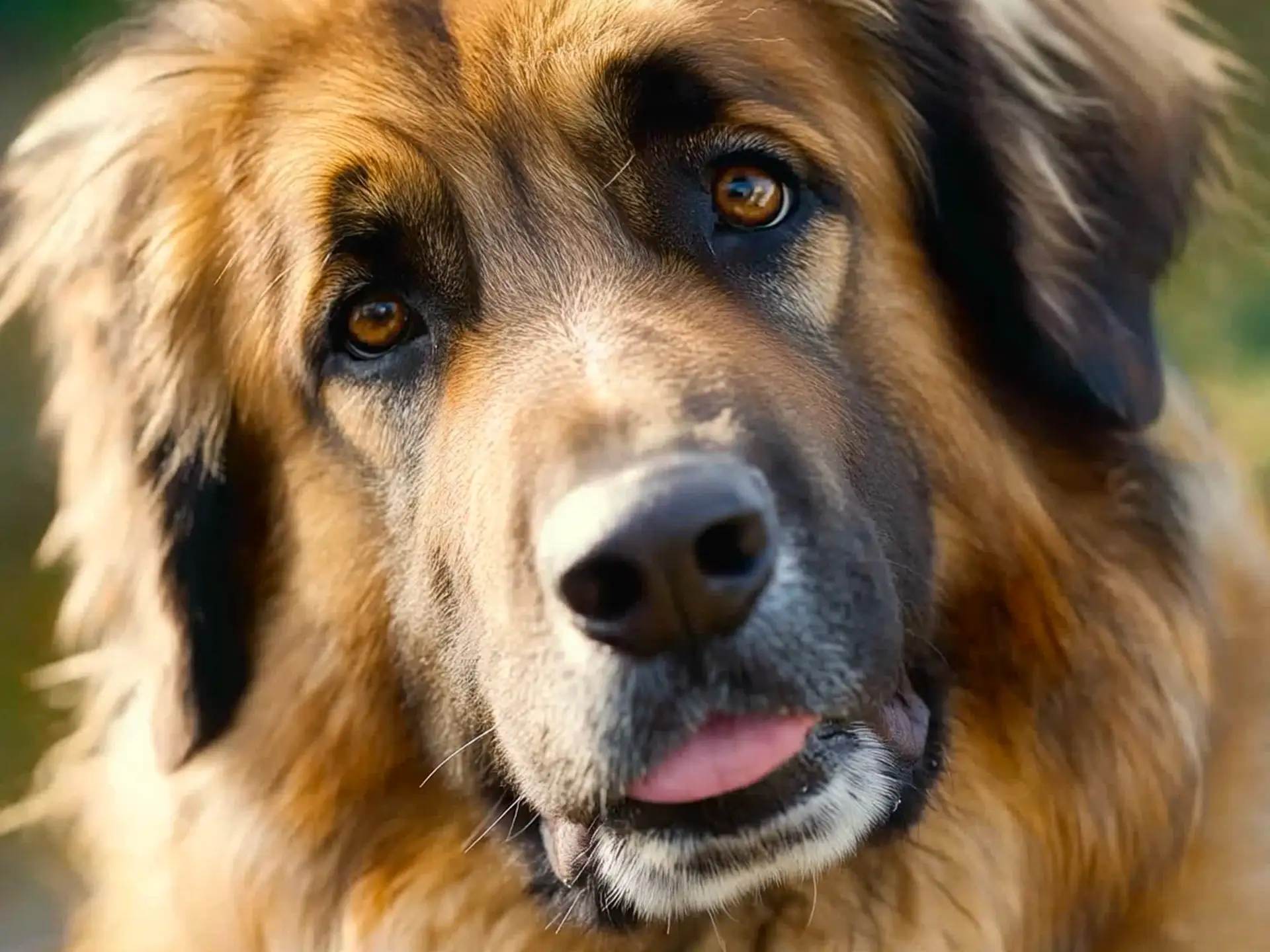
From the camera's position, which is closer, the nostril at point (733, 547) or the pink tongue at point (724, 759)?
the nostril at point (733, 547)

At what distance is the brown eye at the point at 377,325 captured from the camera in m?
1.72

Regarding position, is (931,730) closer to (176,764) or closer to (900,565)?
(900,565)

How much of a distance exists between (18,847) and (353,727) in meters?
1.69

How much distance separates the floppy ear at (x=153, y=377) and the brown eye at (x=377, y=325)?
0.73 ft

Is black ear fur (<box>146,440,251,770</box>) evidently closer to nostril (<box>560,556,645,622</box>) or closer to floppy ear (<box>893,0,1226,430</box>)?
nostril (<box>560,556,645,622</box>)

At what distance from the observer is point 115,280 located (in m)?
1.90

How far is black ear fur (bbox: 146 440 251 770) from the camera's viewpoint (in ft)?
6.22

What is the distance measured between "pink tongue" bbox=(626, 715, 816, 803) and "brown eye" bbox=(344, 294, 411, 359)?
1.99 feet

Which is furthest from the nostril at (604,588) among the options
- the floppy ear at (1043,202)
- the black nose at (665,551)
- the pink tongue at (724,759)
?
the floppy ear at (1043,202)

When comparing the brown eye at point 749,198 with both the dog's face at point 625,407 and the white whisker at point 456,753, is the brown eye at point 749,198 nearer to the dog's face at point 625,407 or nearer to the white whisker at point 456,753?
the dog's face at point 625,407

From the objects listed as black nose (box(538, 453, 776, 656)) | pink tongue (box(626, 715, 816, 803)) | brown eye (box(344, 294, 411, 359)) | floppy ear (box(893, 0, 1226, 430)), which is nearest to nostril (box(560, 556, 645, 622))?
black nose (box(538, 453, 776, 656))

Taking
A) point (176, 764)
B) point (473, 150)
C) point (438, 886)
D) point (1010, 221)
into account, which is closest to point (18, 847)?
point (176, 764)

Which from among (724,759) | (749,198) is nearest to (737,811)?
(724,759)

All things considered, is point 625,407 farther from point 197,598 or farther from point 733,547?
point 197,598
